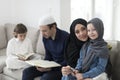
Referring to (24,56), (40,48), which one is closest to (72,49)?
(24,56)

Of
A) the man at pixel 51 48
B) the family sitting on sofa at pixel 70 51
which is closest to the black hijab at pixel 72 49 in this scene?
the family sitting on sofa at pixel 70 51

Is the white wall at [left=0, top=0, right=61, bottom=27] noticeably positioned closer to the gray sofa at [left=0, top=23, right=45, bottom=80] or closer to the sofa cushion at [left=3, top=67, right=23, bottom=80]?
the gray sofa at [left=0, top=23, right=45, bottom=80]

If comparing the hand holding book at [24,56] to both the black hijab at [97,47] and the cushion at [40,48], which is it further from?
the black hijab at [97,47]

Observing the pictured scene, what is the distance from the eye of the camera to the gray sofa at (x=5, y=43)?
2980 mm

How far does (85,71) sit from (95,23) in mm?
469

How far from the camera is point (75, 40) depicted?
240cm

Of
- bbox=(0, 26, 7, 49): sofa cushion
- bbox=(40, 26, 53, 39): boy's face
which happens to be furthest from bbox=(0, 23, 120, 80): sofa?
bbox=(40, 26, 53, 39): boy's face

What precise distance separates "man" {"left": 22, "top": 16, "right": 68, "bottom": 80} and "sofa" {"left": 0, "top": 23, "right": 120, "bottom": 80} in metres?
0.28

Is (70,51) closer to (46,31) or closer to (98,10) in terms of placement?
(46,31)

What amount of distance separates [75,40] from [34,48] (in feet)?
3.93

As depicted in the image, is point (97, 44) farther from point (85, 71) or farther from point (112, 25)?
point (112, 25)

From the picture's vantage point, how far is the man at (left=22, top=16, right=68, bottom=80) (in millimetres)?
2515

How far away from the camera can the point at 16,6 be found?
419 cm

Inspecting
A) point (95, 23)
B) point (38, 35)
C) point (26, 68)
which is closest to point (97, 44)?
point (95, 23)
